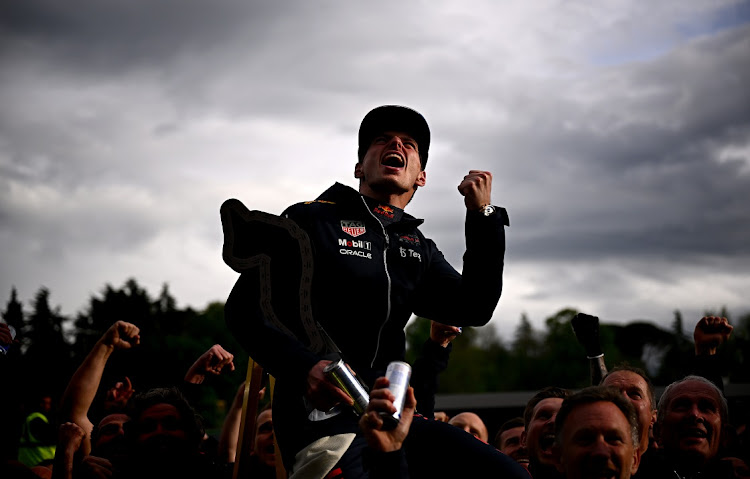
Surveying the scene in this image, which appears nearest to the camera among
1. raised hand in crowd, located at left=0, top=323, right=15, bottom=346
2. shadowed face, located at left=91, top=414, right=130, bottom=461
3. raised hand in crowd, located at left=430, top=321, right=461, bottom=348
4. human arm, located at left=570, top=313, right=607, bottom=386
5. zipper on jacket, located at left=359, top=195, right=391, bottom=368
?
zipper on jacket, located at left=359, top=195, right=391, bottom=368

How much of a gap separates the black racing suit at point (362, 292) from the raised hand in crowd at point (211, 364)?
221 cm

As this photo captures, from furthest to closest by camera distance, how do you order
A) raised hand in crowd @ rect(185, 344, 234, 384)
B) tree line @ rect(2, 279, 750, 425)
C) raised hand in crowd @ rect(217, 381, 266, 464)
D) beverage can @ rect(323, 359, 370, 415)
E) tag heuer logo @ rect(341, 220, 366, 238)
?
tree line @ rect(2, 279, 750, 425), raised hand in crowd @ rect(217, 381, 266, 464), raised hand in crowd @ rect(185, 344, 234, 384), tag heuer logo @ rect(341, 220, 366, 238), beverage can @ rect(323, 359, 370, 415)

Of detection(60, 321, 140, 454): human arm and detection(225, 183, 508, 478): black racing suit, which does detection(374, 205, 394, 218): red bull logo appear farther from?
detection(60, 321, 140, 454): human arm

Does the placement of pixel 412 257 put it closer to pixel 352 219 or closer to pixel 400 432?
pixel 352 219

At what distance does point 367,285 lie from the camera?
3.69 meters

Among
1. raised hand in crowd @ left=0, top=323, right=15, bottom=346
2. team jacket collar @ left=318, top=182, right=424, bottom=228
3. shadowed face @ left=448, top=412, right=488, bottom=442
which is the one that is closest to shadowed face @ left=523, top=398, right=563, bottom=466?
shadowed face @ left=448, top=412, right=488, bottom=442

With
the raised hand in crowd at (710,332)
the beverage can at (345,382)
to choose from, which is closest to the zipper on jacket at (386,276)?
the beverage can at (345,382)

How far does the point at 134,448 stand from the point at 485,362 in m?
86.7

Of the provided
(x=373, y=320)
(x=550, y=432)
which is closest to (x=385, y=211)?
(x=373, y=320)

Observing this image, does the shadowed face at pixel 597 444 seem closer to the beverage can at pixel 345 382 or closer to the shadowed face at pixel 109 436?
the beverage can at pixel 345 382

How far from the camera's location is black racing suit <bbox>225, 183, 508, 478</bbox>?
3.49m

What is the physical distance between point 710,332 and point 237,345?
51.2 m

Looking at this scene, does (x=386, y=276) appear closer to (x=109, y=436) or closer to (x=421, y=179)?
(x=421, y=179)

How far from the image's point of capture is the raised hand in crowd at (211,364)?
5.85 meters
